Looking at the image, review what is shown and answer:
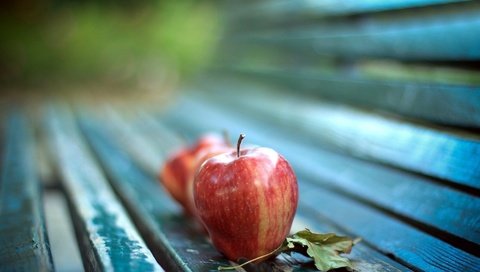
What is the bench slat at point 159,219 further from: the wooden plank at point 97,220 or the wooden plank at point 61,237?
the wooden plank at point 61,237

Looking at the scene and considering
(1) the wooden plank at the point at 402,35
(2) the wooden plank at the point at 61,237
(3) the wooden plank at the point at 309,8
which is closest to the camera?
(1) the wooden plank at the point at 402,35

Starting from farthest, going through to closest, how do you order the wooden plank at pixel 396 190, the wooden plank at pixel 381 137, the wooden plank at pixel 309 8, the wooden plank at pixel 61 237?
the wooden plank at pixel 61 237, the wooden plank at pixel 309 8, the wooden plank at pixel 381 137, the wooden plank at pixel 396 190

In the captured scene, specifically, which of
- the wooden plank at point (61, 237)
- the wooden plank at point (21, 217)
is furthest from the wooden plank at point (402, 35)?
the wooden plank at point (61, 237)

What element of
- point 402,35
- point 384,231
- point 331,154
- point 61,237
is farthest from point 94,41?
point 384,231

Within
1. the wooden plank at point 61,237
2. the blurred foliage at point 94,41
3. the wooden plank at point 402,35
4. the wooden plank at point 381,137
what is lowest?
the wooden plank at point 61,237

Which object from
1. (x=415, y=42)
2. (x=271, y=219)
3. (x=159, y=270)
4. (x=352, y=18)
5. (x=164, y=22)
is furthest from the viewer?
(x=164, y=22)

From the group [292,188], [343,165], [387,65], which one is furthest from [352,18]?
[292,188]

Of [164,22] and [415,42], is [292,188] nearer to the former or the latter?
[415,42]
